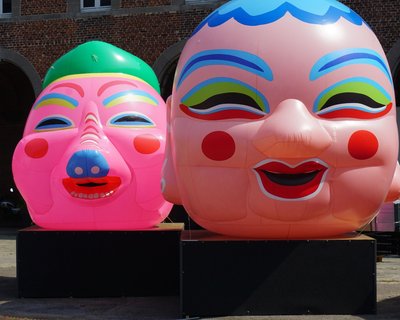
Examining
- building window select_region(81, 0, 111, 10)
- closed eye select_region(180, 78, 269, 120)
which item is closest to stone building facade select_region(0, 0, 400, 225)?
building window select_region(81, 0, 111, 10)

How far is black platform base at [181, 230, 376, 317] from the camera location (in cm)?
621

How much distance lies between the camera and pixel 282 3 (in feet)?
20.8

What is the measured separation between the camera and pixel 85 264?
7.50 metres

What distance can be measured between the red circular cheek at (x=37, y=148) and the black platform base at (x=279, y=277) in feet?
6.91

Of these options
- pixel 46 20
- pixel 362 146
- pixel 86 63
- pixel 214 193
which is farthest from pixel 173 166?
pixel 46 20

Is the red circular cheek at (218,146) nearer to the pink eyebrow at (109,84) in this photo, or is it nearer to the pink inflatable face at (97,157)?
the pink inflatable face at (97,157)

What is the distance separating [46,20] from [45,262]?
40.5 feet

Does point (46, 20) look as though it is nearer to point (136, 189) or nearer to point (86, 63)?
point (86, 63)

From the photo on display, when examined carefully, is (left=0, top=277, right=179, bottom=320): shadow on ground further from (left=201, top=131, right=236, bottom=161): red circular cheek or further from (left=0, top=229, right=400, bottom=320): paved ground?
(left=201, top=131, right=236, bottom=161): red circular cheek

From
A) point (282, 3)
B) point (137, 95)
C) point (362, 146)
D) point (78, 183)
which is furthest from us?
point (137, 95)

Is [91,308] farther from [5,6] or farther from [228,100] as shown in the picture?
[5,6]

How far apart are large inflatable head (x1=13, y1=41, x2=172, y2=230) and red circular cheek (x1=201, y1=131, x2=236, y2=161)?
1501mm

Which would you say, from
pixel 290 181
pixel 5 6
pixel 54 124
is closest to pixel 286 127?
pixel 290 181

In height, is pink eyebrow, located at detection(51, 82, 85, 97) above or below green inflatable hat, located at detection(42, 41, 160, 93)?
Answer: below
